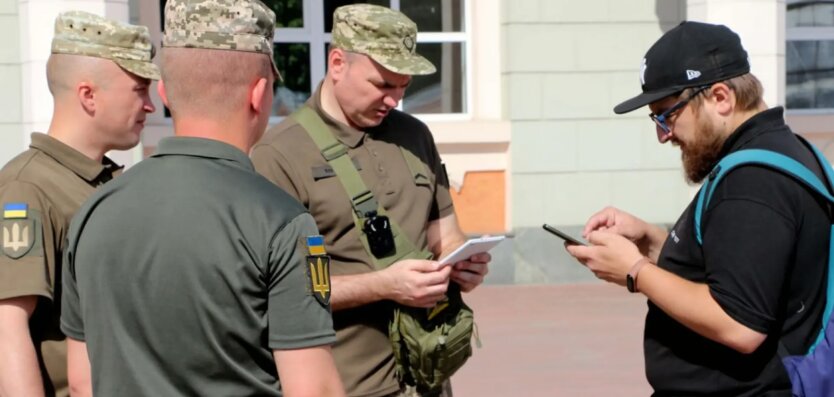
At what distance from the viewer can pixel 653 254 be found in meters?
3.84

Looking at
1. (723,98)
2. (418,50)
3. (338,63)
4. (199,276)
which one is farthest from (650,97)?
(418,50)

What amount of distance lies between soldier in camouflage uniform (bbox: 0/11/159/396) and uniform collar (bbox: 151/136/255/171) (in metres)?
0.88

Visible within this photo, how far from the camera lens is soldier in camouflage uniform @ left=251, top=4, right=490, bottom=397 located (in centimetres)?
366

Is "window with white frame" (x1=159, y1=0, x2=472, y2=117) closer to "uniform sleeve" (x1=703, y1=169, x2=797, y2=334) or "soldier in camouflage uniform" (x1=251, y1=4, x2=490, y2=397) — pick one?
"soldier in camouflage uniform" (x1=251, y1=4, x2=490, y2=397)

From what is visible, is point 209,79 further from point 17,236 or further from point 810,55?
point 810,55

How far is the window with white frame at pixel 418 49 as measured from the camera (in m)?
11.0

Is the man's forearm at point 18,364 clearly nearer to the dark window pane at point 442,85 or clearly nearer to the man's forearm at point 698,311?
the man's forearm at point 698,311

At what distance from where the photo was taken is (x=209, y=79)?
7.74 ft

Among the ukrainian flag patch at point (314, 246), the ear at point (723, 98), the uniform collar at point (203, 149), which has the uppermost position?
the ear at point (723, 98)

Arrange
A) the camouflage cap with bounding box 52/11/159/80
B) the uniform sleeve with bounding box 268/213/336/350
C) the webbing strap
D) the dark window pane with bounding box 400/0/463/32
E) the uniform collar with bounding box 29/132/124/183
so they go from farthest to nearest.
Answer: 1. the dark window pane with bounding box 400/0/463/32
2. the webbing strap
3. the camouflage cap with bounding box 52/11/159/80
4. the uniform collar with bounding box 29/132/124/183
5. the uniform sleeve with bounding box 268/213/336/350

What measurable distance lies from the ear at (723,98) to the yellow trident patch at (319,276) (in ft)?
4.13

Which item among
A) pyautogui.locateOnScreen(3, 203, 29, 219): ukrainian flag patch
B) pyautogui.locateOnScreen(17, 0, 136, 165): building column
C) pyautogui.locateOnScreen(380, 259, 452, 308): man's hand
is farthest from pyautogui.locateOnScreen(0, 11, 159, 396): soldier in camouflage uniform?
pyautogui.locateOnScreen(17, 0, 136, 165): building column

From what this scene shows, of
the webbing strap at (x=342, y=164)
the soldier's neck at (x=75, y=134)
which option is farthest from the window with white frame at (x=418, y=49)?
the soldier's neck at (x=75, y=134)

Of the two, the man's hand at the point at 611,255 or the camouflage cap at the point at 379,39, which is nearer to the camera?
the man's hand at the point at 611,255
